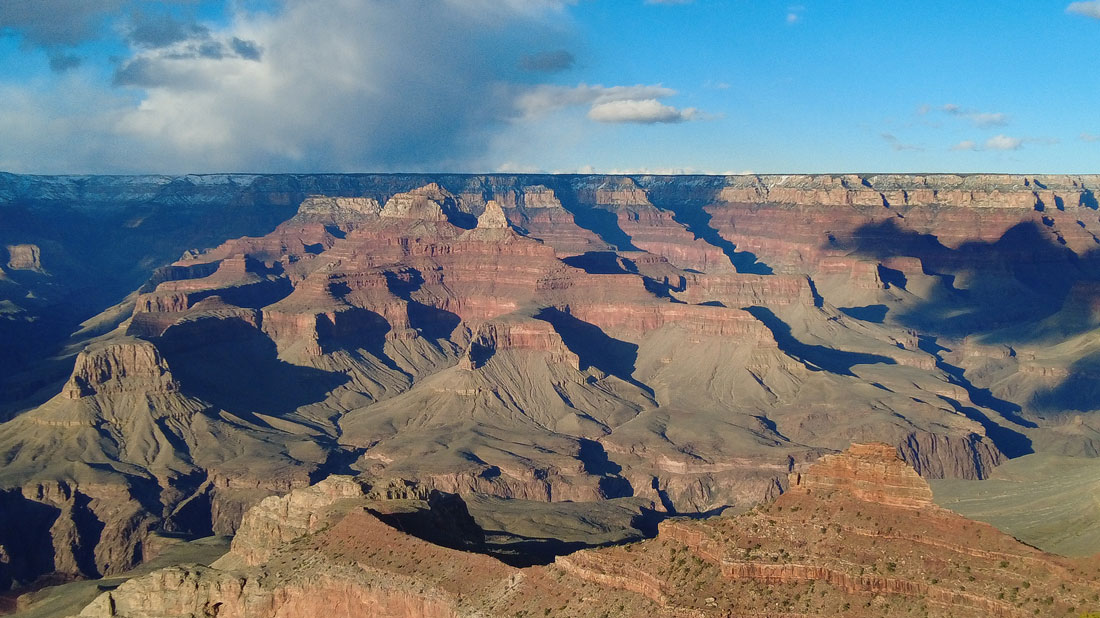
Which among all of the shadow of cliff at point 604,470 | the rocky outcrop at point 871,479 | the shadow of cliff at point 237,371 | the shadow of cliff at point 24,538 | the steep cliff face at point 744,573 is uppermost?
the rocky outcrop at point 871,479

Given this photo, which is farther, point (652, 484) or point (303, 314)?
point (303, 314)

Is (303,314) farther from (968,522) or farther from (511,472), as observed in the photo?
(968,522)

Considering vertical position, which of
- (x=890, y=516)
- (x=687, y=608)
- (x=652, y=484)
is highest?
(x=890, y=516)

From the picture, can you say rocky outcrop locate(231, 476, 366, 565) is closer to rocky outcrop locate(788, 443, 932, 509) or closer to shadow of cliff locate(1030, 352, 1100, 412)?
rocky outcrop locate(788, 443, 932, 509)

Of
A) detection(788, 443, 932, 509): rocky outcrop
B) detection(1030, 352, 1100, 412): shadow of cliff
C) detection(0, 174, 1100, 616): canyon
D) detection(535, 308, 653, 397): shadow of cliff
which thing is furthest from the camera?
detection(535, 308, 653, 397): shadow of cliff

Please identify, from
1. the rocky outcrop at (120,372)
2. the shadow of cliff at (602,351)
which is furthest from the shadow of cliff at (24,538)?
the shadow of cliff at (602,351)

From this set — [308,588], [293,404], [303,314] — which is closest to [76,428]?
[293,404]

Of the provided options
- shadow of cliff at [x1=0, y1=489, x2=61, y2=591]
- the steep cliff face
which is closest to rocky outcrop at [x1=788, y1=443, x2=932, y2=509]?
the steep cliff face

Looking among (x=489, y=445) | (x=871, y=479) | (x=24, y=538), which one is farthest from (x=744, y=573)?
(x=489, y=445)

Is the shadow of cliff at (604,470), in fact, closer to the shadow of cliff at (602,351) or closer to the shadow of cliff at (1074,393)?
the shadow of cliff at (602,351)
